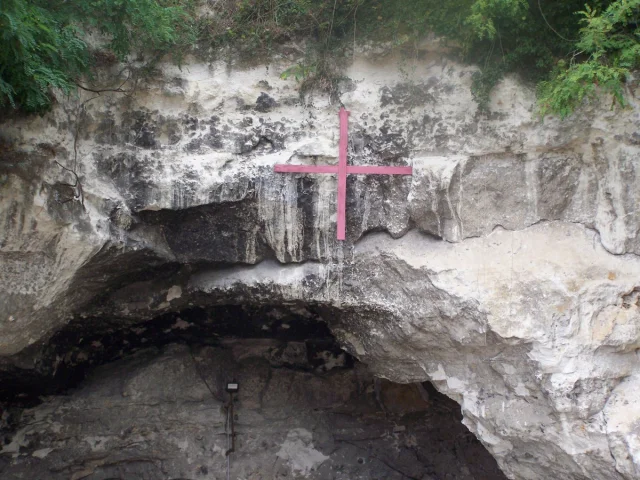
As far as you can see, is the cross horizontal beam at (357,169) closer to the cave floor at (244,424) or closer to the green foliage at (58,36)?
the green foliage at (58,36)

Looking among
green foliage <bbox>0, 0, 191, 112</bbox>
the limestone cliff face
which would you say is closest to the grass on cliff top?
green foliage <bbox>0, 0, 191, 112</bbox>

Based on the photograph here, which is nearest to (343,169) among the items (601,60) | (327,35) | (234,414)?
(327,35)

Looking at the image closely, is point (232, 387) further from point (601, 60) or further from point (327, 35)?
point (601, 60)

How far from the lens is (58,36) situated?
2.62 m

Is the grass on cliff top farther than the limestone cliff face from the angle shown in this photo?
No

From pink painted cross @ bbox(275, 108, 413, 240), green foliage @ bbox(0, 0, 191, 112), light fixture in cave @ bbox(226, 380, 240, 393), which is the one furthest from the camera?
light fixture in cave @ bbox(226, 380, 240, 393)

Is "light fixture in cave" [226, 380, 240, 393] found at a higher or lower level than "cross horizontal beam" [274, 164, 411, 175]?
lower

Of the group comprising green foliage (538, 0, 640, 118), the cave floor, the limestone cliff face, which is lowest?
the cave floor

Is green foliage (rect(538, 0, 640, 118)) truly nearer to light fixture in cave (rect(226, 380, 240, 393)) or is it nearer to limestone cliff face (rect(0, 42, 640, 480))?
limestone cliff face (rect(0, 42, 640, 480))

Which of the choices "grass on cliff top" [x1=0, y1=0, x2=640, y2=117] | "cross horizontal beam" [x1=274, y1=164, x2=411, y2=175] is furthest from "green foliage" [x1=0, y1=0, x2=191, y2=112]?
"cross horizontal beam" [x1=274, y1=164, x2=411, y2=175]

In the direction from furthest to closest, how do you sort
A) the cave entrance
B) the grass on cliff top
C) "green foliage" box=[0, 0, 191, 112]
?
the cave entrance, the grass on cliff top, "green foliage" box=[0, 0, 191, 112]

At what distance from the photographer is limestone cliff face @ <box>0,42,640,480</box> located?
9.76 ft

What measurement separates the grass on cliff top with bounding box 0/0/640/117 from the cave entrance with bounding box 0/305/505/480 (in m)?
1.87

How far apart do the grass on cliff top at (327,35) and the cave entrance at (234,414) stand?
1866 millimetres
